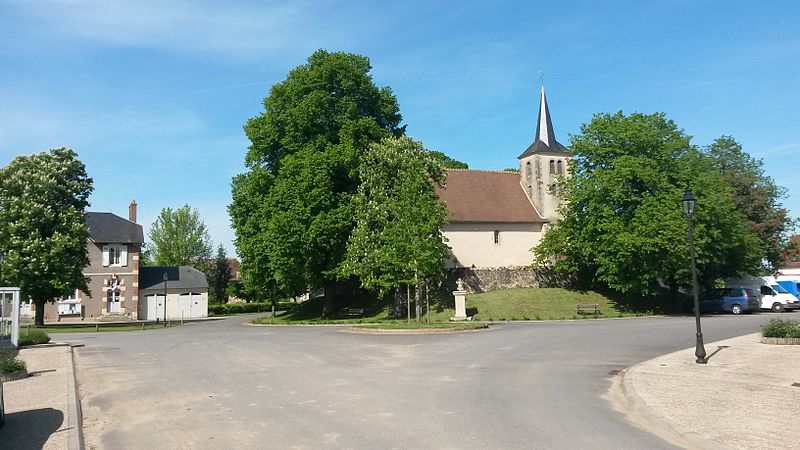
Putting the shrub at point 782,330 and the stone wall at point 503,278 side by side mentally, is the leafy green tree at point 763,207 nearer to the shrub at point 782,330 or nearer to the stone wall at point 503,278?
the stone wall at point 503,278

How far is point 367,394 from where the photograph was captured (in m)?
10.5

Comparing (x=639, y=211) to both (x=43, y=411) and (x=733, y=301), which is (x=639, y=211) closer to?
(x=733, y=301)

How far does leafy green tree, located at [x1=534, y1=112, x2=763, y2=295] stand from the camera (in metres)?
33.2

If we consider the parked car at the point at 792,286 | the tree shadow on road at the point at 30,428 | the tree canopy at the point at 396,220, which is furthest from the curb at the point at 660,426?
the parked car at the point at 792,286

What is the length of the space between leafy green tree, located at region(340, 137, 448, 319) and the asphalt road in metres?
9.71

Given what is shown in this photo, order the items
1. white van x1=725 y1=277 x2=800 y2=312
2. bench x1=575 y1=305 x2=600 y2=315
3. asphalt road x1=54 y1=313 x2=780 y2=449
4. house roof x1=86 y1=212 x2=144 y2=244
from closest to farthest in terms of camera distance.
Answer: asphalt road x1=54 y1=313 x2=780 y2=449 → bench x1=575 y1=305 x2=600 y2=315 → white van x1=725 y1=277 x2=800 y2=312 → house roof x1=86 y1=212 x2=144 y2=244

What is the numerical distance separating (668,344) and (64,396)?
16.4m

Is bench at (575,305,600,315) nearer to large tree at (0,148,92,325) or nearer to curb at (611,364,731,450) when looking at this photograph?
curb at (611,364,731,450)

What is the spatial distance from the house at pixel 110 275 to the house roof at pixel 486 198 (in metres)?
27.6

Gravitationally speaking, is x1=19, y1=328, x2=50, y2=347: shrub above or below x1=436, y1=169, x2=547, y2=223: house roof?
below

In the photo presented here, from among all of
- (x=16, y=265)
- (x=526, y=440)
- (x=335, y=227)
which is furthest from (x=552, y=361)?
(x=16, y=265)

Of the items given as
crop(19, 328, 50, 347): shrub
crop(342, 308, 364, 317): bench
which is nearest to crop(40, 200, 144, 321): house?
crop(342, 308, 364, 317): bench

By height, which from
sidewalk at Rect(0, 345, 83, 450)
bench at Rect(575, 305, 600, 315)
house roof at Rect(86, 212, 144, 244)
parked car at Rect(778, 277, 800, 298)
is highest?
house roof at Rect(86, 212, 144, 244)

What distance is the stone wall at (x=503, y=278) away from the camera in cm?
3788
